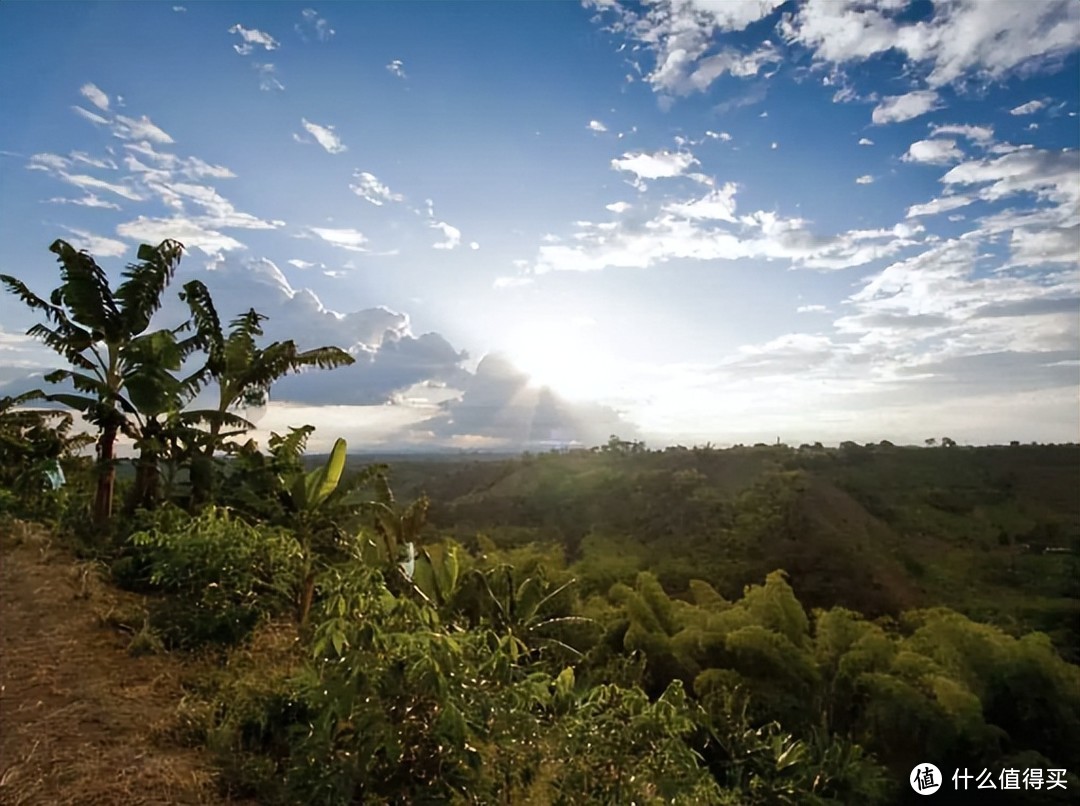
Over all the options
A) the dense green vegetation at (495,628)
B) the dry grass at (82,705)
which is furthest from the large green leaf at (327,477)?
the dry grass at (82,705)

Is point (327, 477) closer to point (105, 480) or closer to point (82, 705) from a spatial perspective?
point (105, 480)

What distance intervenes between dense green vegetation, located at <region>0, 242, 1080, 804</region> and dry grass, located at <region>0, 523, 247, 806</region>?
13 centimetres

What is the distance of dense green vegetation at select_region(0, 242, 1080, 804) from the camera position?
6.32ft

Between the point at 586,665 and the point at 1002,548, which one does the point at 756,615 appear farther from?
the point at 1002,548

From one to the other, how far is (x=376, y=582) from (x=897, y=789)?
26.0 feet

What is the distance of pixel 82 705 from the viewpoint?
2.70 metres

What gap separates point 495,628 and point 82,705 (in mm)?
4566

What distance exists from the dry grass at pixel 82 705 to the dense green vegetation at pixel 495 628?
13 centimetres

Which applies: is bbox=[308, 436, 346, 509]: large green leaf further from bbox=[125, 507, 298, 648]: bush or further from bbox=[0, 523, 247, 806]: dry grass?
bbox=[0, 523, 247, 806]: dry grass

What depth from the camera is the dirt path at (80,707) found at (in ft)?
6.92

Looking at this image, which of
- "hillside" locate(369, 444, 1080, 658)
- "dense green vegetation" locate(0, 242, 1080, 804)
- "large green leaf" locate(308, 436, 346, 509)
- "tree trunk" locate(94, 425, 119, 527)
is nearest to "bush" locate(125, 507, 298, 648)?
"dense green vegetation" locate(0, 242, 1080, 804)

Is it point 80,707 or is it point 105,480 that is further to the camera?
point 105,480

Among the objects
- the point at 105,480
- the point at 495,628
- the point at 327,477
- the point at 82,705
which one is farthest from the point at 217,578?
the point at 495,628

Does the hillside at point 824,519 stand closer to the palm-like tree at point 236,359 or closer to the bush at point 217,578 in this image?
the palm-like tree at point 236,359
